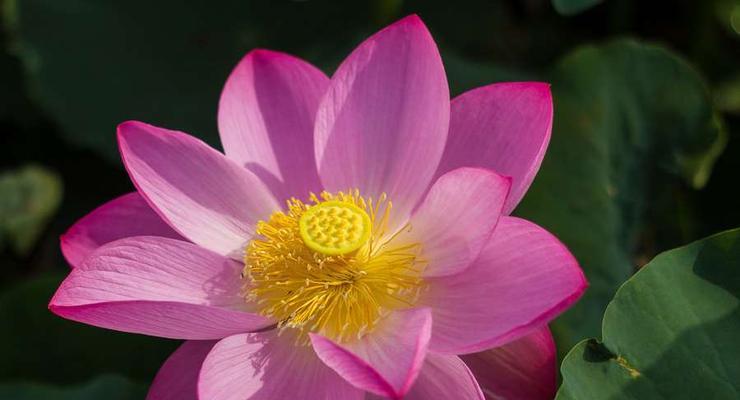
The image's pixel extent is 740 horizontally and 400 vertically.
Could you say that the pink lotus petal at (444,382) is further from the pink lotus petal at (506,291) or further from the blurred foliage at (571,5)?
the blurred foliage at (571,5)

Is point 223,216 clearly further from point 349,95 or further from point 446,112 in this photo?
point 446,112

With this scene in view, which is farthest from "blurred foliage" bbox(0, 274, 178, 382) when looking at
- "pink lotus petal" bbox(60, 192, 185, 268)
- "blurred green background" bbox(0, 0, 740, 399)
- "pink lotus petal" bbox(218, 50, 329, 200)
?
"pink lotus petal" bbox(218, 50, 329, 200)

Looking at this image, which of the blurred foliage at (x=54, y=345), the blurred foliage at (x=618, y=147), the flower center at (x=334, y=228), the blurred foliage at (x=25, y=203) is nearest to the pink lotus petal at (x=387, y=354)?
the flower center at (x=334, y=228)

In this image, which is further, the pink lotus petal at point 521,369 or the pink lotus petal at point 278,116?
the pink lotus petal at point 278,116

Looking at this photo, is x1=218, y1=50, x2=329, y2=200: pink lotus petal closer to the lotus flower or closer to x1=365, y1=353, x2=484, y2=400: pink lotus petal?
the lotus flower

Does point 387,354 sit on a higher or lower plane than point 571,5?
lower

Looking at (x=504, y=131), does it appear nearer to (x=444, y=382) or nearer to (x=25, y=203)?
(x=444, y=382)

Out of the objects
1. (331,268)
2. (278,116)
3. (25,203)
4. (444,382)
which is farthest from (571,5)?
(25,203)

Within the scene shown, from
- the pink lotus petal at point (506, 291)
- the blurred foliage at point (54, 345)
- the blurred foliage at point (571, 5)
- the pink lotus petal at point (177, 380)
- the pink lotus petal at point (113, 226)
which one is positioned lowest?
the blurred foliage at point (54, 345)
